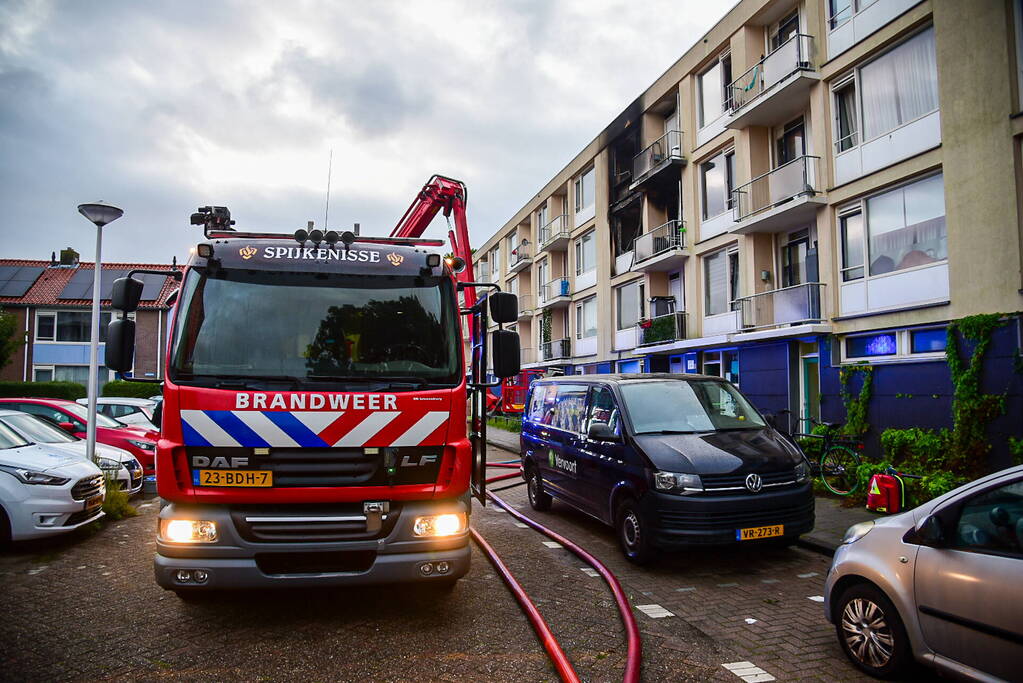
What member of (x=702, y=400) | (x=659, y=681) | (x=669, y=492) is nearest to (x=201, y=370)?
(x=659, y=681)

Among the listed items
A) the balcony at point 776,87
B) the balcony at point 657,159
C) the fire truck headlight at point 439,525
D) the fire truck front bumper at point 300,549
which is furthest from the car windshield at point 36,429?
the balcony at point 657,159

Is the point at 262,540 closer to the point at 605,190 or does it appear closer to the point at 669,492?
the point at 669,492

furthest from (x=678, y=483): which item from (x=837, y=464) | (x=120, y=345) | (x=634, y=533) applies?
(x=837, y=464)

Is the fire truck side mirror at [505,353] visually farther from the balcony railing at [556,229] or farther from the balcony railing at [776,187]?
the balcony railing at [556,229]

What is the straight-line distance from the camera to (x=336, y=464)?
14.8 ft

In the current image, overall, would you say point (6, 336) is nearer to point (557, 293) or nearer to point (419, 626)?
point (557, 293)

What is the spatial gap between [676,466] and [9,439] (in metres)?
7.57

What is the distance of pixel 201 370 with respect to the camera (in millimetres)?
4590

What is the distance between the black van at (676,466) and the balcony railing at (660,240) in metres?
14.5

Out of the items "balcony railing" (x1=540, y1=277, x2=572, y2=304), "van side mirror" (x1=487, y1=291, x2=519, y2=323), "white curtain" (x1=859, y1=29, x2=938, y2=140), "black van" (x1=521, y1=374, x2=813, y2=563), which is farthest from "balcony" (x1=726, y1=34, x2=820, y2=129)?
"balcony railing" (x1=540, y1=277, x2=572, y2=304)

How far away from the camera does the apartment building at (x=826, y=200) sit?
11594mm

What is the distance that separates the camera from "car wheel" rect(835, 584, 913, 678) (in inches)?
149

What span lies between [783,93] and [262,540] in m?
16.5

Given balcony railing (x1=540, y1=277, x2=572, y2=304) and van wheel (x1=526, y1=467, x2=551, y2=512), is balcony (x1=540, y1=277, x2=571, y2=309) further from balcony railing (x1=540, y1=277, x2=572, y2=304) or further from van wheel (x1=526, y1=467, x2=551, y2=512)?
van wheel (x1=526, y1=467, x2=551, y2=512)
